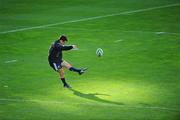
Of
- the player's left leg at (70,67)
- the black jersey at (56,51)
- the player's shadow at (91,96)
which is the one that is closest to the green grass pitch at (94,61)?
the player's shadow at (91,96)

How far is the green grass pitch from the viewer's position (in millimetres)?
26062

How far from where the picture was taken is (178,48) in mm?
37312

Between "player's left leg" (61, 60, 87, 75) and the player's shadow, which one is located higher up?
"player's left leg" (61, 60, 87, 75)

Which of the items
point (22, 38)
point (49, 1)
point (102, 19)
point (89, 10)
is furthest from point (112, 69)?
point (49, 1)

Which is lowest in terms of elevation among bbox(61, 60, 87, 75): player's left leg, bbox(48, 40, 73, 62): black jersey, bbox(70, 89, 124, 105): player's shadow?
bbox(70, 89, 124, 105): player's shadow

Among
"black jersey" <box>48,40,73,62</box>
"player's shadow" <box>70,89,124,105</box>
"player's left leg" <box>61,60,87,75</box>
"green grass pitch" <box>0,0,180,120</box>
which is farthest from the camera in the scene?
"player's left leg" <box>61,60,87,75</box>

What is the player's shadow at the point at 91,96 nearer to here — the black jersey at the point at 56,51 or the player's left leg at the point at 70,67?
the player's left leg at the point at 70,67

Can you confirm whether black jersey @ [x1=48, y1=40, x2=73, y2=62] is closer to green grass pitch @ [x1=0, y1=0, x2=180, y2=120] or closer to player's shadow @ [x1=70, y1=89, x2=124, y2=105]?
green grass pitch @ [x1=0, y1=0, x2=180, y2=120]

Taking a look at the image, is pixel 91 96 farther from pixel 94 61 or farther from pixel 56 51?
pixel 94 61

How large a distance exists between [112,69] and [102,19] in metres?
14.6

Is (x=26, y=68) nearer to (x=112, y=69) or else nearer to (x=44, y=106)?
(x=112, y=69)

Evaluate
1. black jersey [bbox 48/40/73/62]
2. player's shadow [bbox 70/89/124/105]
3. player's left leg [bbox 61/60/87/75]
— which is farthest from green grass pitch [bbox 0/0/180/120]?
black jersey [bbox 48/40/73/62]

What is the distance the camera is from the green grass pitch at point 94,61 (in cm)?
2606

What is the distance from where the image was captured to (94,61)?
34.7m
